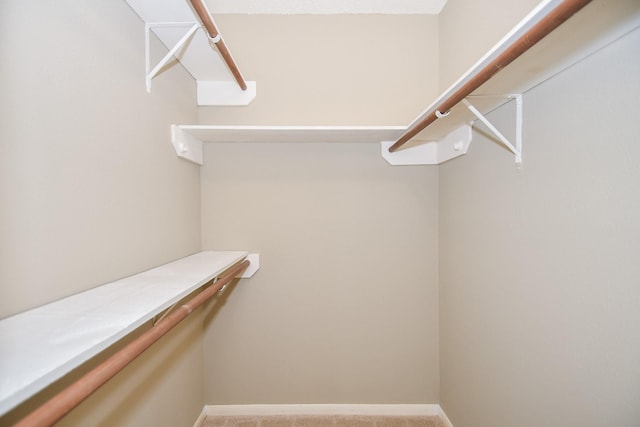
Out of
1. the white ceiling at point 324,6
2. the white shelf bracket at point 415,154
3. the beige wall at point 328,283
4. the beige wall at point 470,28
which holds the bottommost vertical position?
the beige wall at point 328,283

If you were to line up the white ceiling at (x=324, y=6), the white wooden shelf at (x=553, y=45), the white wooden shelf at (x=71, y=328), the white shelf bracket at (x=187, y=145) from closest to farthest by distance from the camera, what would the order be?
the white wooden shelf at (x=71, y=328)
the white wooden shelf at (x=553, y=45)
the white shelf bracket at (x=187, y=145)
the white ceiling at (x=324, y=6)

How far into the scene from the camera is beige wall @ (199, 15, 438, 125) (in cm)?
162

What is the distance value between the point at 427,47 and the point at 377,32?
0.32 meters

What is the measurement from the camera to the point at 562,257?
31.6 inches

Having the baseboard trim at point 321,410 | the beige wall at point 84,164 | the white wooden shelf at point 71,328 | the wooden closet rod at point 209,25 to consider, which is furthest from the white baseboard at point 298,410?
the wooden closet rod at point 209,25

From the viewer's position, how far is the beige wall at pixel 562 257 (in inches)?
25.4

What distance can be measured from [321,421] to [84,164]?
175cm

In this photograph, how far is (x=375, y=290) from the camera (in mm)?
A: 1669

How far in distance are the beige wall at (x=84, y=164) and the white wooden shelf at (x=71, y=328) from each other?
8cm

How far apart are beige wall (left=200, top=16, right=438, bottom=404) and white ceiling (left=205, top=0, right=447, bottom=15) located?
62 millimetres

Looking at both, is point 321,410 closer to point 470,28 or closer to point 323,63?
point 323,63

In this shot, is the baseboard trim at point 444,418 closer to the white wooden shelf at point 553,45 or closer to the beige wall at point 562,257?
the beige wall at point 562,257

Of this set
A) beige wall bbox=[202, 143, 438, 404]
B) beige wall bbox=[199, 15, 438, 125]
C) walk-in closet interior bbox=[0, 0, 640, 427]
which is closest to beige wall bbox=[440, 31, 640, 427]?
walk-in closet interior bbox=[0, 0, 640, 427]

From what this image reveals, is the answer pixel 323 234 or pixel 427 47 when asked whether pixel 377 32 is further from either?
pixel 323 234
